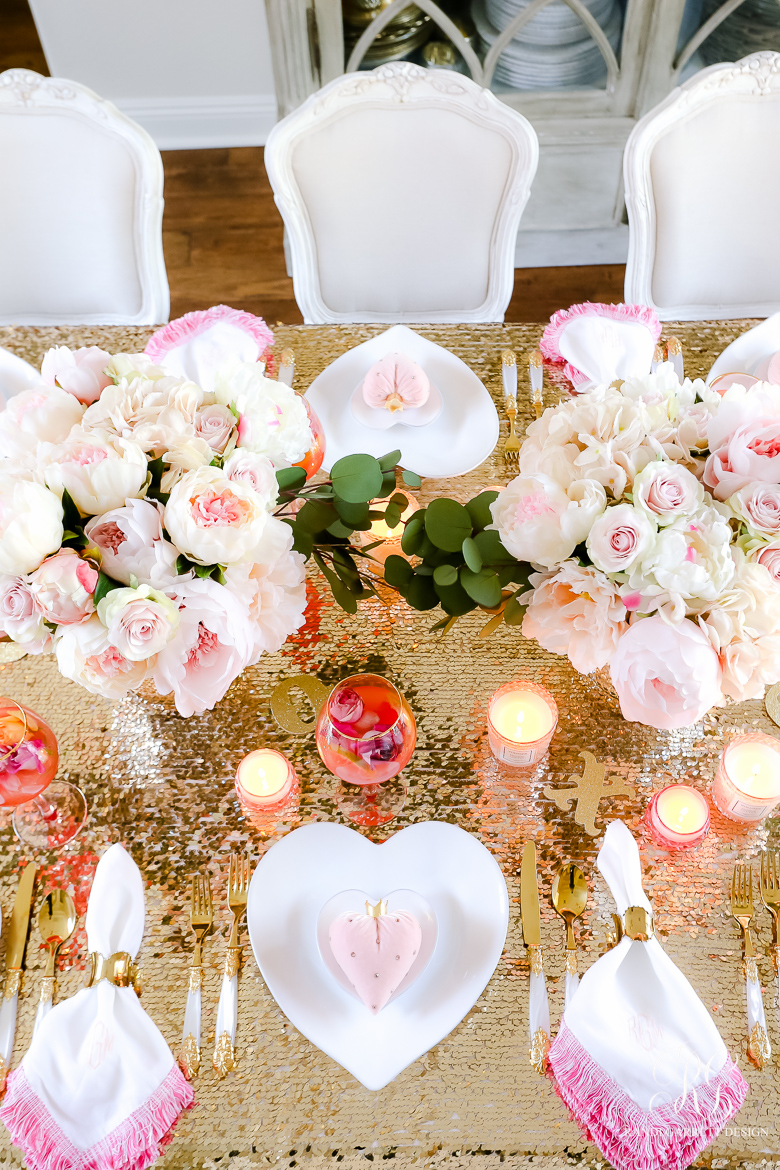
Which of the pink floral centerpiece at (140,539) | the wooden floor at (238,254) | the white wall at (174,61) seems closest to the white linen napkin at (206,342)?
the pink floral centerpiece at (140,539)

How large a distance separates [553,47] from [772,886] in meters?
2.36

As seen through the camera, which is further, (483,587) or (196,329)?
(196,329)

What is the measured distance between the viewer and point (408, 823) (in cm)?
103

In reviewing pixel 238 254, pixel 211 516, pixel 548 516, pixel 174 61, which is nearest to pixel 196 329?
pixel 211 516

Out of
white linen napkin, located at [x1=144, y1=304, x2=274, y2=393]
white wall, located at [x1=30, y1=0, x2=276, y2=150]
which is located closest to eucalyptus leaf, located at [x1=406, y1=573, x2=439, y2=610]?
white linen napkin, located at [x1=144, y1=304, x2=274, y2=393]

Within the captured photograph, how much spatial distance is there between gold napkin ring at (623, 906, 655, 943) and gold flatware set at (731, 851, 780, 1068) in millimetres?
105

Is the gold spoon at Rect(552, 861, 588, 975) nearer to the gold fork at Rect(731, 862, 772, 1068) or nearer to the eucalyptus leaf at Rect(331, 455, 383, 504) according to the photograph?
the gold fork at Rect(731, 862, 772, 1068)

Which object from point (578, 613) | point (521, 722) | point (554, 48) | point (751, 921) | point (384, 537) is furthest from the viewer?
point (554, 48)

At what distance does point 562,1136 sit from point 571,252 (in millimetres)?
2513

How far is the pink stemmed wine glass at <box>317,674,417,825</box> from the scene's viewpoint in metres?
0.97

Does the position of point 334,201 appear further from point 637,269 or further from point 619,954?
point 619,954

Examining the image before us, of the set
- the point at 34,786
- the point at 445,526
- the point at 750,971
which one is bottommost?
the point at 750,971

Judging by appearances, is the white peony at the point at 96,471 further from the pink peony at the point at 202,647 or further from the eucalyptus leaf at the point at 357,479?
the eucalyptus leaf at the point at 357,479

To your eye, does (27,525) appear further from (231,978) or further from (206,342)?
(206,342)
